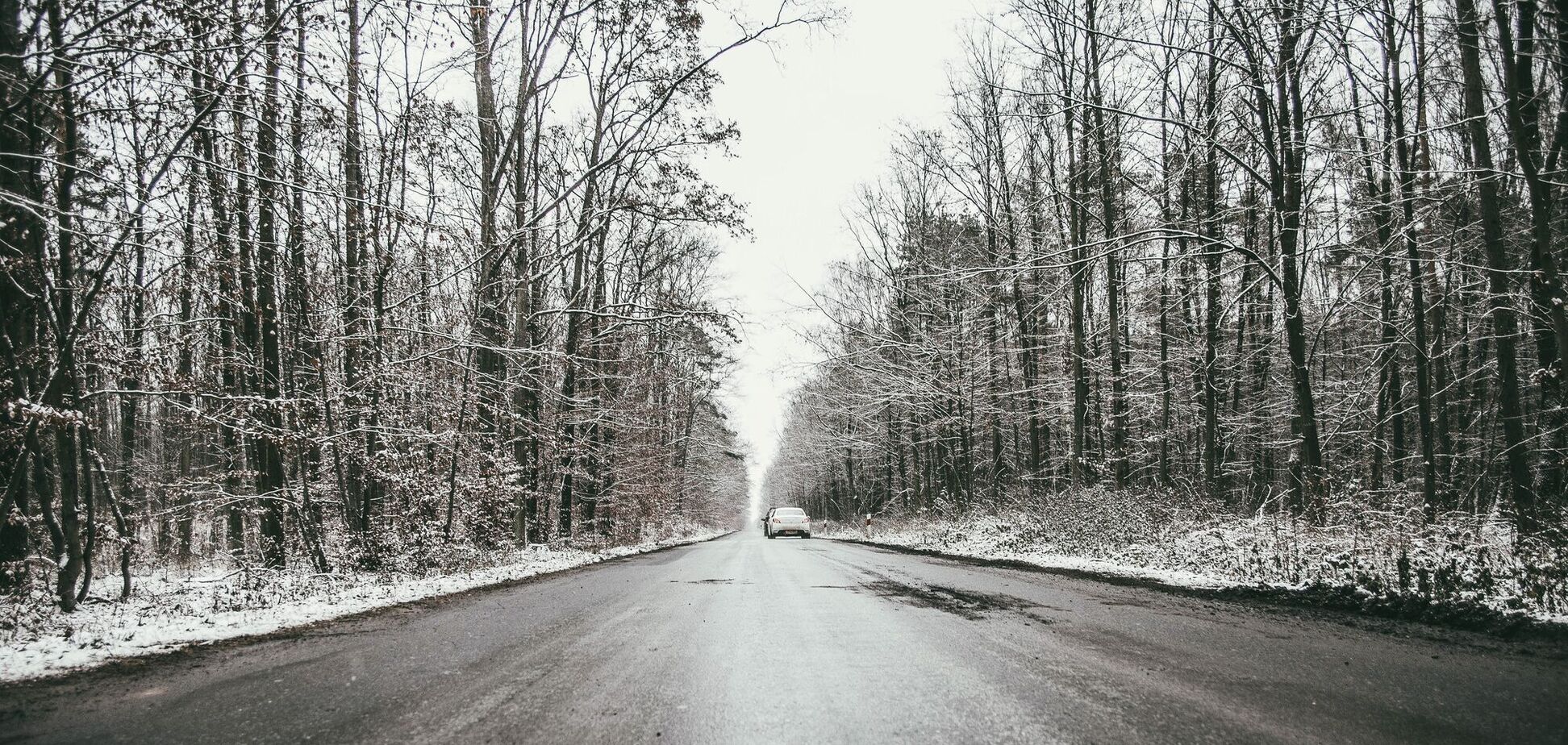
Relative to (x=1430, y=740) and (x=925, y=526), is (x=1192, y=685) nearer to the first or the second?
(x=1430, y=740)

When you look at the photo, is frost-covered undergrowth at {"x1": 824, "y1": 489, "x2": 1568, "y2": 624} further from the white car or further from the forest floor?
the white car

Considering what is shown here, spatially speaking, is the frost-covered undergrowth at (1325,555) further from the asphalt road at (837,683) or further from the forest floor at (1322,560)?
the asphalt road at (837,683)

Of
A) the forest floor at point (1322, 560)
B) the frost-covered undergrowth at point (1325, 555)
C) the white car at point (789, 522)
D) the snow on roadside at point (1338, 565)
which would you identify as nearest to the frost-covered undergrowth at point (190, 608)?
the forest floor at point (1322, 560)

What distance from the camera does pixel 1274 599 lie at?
251 inches

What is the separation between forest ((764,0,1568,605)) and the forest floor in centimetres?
12

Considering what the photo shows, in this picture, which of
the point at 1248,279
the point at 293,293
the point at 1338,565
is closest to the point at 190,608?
the point at 293,293

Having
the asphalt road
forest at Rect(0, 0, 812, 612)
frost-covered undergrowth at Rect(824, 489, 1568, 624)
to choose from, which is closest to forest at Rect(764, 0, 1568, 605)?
frost-covered undergrowth at Rect(824, 489, 1568, 624)

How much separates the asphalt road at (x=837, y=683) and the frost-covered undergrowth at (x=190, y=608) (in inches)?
23.6

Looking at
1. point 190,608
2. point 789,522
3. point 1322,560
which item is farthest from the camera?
point 789,522

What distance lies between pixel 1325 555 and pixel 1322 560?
10.0 inches

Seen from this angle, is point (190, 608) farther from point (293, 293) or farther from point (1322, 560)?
point (1322, 560)

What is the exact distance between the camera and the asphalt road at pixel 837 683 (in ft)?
9.36

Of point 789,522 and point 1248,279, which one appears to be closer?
point 1248,279

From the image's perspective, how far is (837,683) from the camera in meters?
3.58
